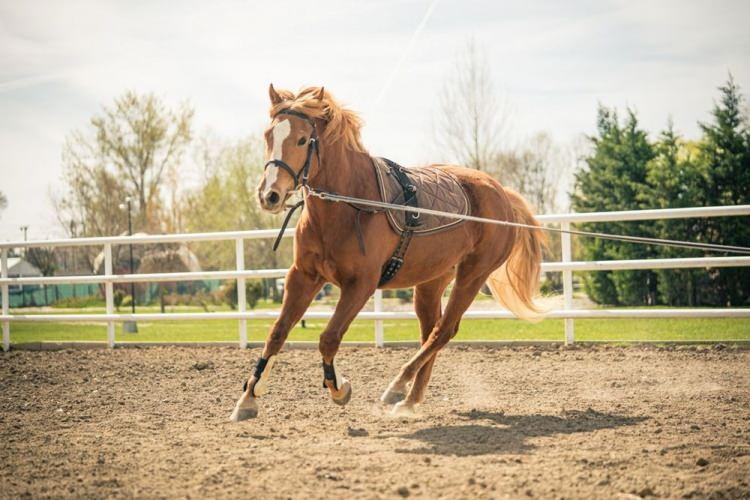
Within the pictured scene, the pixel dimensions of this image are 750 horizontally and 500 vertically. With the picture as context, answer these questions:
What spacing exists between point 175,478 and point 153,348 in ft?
21.2

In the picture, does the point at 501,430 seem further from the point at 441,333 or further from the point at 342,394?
the point at 441,333

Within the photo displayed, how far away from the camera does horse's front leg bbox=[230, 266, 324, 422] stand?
4660 mm

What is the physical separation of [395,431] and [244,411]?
104 centimetres

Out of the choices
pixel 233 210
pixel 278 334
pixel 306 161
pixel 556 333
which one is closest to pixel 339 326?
pixel 278 334

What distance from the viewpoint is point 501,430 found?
4316mm

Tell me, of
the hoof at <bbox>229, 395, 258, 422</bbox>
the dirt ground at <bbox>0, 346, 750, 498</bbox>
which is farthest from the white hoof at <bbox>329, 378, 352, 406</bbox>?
the hoof at <bbox>229, 395, 258, 422</bbox>

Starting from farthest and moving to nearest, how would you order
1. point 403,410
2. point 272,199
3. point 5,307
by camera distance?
point 5,307, point 403,410, point 272,199

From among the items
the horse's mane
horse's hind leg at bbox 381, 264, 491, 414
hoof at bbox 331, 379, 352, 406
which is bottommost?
hoof at bbox 331, 379, 352, 406

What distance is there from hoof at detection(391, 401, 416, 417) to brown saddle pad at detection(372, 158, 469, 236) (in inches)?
48.3

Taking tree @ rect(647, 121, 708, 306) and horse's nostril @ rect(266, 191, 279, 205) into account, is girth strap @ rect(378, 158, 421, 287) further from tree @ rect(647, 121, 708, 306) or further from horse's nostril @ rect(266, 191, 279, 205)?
tree @ rect(647, 121, 708, 306)

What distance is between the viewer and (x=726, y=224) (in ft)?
53.2

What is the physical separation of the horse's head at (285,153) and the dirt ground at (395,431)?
4.82 feet

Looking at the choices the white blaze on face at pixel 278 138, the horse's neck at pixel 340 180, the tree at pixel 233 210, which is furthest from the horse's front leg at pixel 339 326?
the tree at pixel 233 210

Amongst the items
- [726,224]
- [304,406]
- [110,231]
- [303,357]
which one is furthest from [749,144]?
[110,231]
